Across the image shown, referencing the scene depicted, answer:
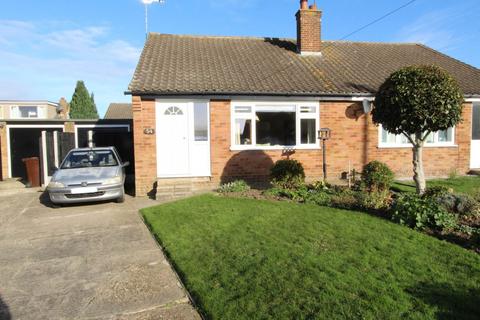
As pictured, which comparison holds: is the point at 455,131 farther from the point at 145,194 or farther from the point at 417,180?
the point at 145,194

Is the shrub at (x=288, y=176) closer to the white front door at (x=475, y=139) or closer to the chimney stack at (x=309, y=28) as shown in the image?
the chimney stack at (x=309, y=28)

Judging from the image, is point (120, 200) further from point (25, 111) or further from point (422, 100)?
point (25, 111)

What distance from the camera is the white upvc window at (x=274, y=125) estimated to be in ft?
36.2

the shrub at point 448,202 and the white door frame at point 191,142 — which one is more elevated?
the white door frame at point 191,142

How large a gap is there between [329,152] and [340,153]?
1.27 ft

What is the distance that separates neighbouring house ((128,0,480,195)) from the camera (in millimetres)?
10469

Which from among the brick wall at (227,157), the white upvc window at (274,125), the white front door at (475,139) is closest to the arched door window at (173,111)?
the brick wall at (227,157)

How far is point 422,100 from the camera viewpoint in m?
6.74

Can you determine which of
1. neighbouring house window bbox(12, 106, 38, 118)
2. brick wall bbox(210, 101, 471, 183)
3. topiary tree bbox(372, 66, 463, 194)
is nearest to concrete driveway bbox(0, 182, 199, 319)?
brick wall bbox(210, 101, 471, 183)

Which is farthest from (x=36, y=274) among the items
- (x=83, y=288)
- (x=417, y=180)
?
(x=417, y=180)

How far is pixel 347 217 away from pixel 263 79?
261 inches

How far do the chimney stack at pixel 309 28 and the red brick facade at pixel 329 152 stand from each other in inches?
161

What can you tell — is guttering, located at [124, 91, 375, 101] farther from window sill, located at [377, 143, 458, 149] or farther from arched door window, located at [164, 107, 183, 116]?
window sill, located at [377, 143, 458, 149]

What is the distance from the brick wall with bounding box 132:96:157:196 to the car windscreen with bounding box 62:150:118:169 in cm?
74
